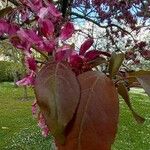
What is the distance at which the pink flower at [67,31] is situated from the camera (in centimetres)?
69

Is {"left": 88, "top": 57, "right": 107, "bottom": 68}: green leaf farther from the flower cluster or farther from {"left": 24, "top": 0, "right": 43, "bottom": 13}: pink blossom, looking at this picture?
{"left": 24, "top": 0, "right": 43, "bottom": 13}: pink blossom

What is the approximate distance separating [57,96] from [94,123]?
53 mm

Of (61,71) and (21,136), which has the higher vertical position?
(61,71)

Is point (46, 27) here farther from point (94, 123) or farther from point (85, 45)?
point (94, 123)

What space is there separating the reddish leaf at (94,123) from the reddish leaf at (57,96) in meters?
0.02

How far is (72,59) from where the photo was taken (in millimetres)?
661

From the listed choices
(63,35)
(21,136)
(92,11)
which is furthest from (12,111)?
→ (63,35)

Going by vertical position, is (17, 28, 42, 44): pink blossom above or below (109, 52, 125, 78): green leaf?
above

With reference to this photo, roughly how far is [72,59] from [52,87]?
0.12 meters

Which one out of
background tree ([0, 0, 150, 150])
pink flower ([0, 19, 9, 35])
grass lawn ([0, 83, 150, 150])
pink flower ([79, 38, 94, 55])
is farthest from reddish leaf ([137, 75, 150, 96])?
grass lawn ([0, 83, 150, 150])

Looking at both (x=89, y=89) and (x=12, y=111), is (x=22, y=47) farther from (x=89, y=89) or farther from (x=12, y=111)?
(x=12, y=111)

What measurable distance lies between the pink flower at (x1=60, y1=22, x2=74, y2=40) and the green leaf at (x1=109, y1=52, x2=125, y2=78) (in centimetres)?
8

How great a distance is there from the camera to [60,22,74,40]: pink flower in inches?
27.1

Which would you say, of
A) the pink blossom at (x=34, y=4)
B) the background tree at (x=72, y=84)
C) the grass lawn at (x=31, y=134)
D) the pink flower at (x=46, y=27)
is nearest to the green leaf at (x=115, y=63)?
the background tree at (x=72, y=84)
